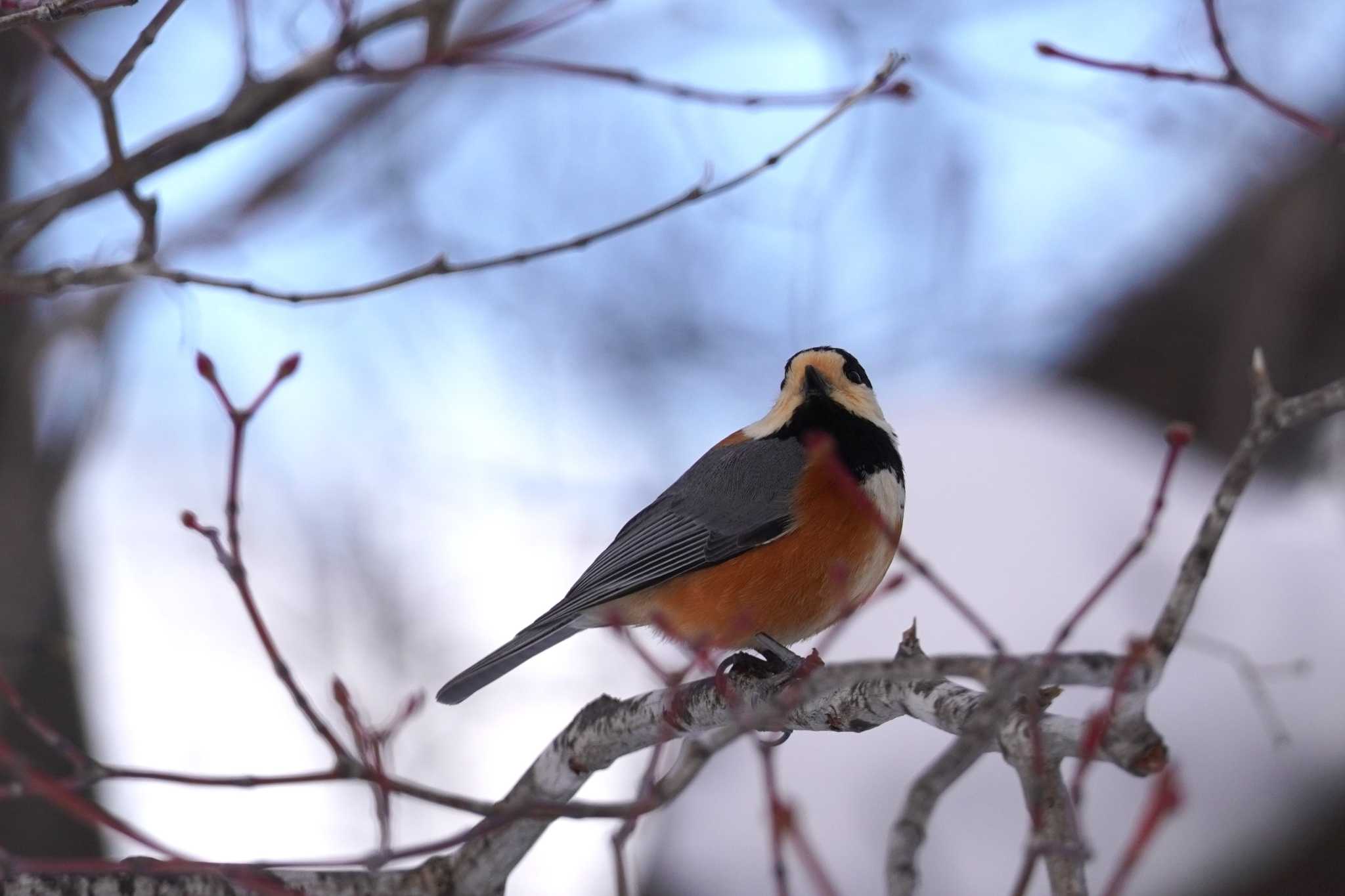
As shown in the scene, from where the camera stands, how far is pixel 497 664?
11.5ft

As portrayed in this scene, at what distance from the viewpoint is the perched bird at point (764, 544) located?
3400mm

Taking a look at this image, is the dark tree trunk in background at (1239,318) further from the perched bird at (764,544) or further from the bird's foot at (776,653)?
the bird's foot at (776,653)

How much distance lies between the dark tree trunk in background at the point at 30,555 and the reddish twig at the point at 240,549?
407cm

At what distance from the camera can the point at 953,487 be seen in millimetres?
6512

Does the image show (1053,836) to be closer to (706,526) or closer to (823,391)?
(706,526)

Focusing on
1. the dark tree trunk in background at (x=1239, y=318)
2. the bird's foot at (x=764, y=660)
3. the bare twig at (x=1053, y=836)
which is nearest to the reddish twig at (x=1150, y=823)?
the bare twig at (x=1053, y=836)

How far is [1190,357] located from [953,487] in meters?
2.86

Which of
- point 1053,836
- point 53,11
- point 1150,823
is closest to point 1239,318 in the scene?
point 1053,836

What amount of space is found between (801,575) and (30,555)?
4.24 metres

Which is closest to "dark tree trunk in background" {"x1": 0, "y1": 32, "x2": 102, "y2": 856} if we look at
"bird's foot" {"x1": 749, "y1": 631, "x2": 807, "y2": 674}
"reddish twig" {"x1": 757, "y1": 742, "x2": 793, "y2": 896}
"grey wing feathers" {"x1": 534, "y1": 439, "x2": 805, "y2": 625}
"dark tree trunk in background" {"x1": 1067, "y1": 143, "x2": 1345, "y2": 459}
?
"grey wing feathers" {"x1": 534, "y1": 439, "x2": 805, "y2": 625}

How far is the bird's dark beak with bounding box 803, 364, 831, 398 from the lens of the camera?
3.82 m

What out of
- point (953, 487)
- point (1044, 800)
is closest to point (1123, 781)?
point (953, 487)

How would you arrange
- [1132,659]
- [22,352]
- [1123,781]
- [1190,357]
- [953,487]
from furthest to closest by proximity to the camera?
1. [1190,357]
2. [953,487]
3. [22,352]
4. [1123,781]
5. [1132,659]

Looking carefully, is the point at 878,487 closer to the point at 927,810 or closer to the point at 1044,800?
the point at 1044,800
